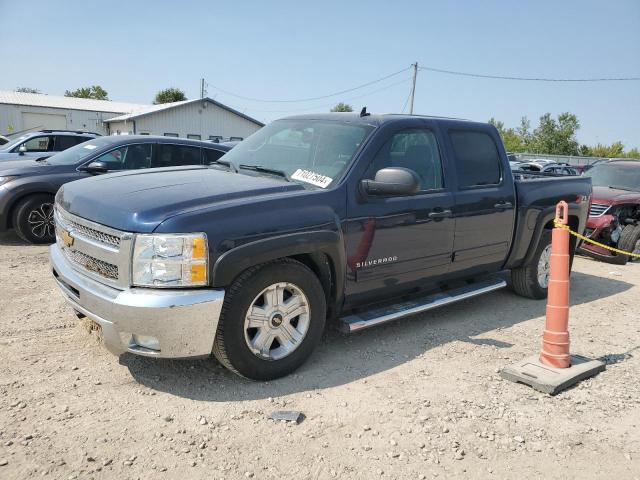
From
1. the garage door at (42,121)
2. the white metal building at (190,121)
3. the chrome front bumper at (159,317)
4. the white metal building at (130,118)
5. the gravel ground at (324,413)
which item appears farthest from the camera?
the garage door at (42,121)

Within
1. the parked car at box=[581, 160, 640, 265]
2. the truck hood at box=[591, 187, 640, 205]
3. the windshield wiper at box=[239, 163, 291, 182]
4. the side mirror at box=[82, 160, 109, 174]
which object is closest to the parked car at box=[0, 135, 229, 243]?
the side mirror at box=[82, 160, 109, 174]

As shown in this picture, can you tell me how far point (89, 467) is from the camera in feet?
8.72

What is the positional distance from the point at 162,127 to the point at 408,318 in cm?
3404

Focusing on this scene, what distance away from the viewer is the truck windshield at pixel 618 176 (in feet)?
31.5

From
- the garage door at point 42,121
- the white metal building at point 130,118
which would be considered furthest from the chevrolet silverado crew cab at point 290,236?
the garage door at point 42,121

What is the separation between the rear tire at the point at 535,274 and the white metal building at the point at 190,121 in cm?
3203

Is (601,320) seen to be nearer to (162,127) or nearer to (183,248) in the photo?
(183,248)

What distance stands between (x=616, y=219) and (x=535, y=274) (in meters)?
4.25

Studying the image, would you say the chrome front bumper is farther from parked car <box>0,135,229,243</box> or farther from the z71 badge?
parked car <box>0,135,229,243</box>

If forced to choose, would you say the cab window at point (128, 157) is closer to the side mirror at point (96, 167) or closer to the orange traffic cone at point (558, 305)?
the side mirror at point (96, 167)

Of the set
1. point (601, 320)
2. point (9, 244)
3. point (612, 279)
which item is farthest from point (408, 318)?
point (9, 244)

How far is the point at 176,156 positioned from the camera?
8641 millimetres

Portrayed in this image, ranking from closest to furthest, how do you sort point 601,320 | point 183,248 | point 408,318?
1. point 183,248
2. point 408,318
3. point 601,320

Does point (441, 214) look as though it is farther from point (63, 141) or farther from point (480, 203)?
point (63, 141)
